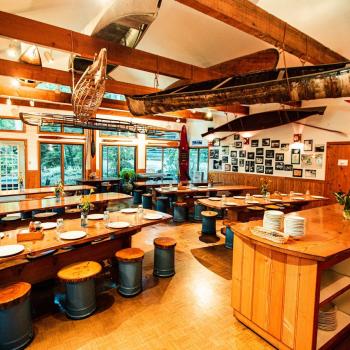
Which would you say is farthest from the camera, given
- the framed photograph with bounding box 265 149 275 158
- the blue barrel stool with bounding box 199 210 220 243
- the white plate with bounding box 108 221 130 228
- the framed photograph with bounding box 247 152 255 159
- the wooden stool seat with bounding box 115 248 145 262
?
the framed photograph with bounding box 247 152 255 159

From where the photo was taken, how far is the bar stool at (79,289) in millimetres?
2521

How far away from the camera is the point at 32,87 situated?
6.49m

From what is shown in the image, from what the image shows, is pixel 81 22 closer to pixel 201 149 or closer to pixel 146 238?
pixel 146 238

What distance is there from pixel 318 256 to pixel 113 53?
3.60m

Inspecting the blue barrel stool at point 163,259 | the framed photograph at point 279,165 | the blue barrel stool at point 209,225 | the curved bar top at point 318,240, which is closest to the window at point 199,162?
the framed photograph at point 279,165

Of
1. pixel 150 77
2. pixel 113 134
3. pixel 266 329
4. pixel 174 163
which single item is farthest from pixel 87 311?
pixel 174 163

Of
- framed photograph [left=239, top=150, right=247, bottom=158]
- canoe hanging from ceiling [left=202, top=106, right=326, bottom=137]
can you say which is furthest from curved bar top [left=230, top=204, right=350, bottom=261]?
framed photograph [left=239, top=150, right=247, bottom=158]

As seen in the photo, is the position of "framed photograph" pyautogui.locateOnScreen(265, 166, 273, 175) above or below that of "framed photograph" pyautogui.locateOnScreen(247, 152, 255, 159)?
below

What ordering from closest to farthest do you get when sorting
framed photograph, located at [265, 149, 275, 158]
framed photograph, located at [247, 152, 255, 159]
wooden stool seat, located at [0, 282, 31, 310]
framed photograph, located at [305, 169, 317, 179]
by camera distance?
1. wooden stool seat, located at [0, 282, 31, 310]
2. framed photograph, located at [305, 169, 317, 179]
3. framed photograph, located at [265, 149, 275, 158]
4. framed photograph, located at [247, 152, 255, 159]

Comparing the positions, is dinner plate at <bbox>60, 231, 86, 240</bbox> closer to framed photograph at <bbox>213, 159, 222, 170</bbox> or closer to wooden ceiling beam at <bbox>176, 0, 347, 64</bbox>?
wooden ceiling beam at <bbox>176, 0, 347, 64</bbox>

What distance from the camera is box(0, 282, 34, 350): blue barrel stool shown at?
82.4 inches

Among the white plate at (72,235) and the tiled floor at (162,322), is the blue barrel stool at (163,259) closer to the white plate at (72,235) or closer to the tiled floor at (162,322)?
the tiled floor at (162,322)

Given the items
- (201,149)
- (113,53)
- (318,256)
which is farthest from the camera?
(201,149)

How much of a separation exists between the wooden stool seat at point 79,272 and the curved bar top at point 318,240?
5.01ft
